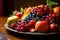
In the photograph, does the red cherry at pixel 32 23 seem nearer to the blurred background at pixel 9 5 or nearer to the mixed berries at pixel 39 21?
the mixed berries at pixel 39 21

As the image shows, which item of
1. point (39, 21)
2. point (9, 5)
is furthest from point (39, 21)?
point (9, 5)

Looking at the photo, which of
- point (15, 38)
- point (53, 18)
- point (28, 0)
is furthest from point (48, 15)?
point (28, 0)

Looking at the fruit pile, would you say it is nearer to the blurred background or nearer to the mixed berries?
the mixed berries

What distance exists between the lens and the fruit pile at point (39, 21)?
116 centimetres

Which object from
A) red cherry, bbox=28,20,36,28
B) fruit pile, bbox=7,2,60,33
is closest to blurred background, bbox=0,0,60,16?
fruit pile, bbox=7,2,60,33

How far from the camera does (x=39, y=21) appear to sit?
45.8 inches

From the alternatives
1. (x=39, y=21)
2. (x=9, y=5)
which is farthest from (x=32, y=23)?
(x=9, y=5)

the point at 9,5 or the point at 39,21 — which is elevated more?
the point at 9,5

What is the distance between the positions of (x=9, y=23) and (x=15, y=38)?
0.19 metres

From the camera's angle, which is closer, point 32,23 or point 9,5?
point 32,23

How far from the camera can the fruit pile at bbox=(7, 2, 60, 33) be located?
1.16 m

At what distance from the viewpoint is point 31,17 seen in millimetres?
1278

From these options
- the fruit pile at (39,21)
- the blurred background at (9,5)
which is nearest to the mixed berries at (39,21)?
the fruit pile at (39,21)

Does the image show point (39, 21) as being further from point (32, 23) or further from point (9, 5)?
point (9, 5)
